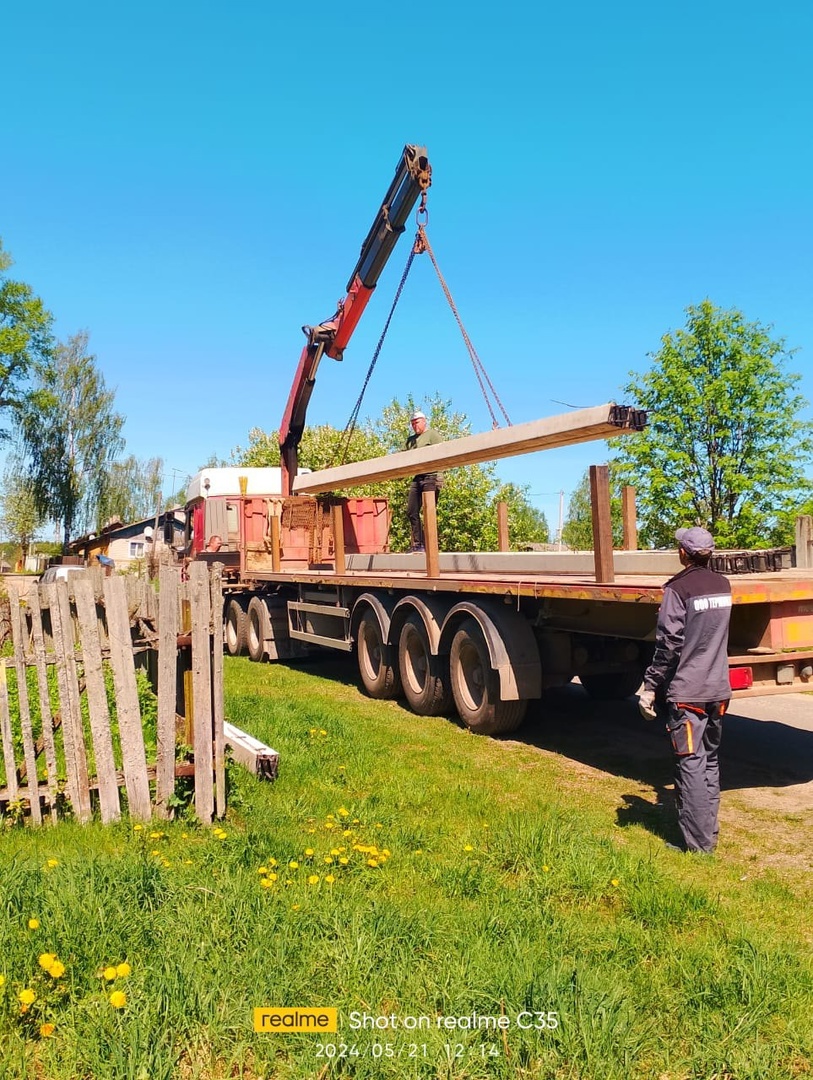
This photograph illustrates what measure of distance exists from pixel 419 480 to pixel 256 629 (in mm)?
4273


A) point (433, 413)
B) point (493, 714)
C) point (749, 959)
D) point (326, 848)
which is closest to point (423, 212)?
point (493, 714)

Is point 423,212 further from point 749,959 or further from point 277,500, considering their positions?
point 749,959

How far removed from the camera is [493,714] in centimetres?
736

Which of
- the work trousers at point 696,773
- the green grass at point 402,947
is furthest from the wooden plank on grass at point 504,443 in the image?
the green grass at point 402,947

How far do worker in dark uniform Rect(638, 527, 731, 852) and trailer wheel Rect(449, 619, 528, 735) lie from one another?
2709mm

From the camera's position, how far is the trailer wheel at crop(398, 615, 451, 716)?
27.2ft

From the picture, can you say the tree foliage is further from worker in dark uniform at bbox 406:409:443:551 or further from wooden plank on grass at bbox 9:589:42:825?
wooden plank on grass at bbox 9:589:42:825

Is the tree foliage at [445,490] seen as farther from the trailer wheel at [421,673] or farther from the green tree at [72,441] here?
the green tree at [72,441]

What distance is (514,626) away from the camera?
23.7ft

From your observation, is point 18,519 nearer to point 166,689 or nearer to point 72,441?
point 72,441

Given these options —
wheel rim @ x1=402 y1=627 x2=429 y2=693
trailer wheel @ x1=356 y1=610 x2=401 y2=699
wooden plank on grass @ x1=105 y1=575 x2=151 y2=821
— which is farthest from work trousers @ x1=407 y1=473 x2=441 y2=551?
wooden plank on grass @ x1=105 y1=575 x2=151 y2=821

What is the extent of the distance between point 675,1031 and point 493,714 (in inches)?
182

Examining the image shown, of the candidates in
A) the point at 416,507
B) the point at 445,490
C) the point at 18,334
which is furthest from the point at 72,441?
the point at 416,507

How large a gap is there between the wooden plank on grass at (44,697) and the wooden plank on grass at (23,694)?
65mm
